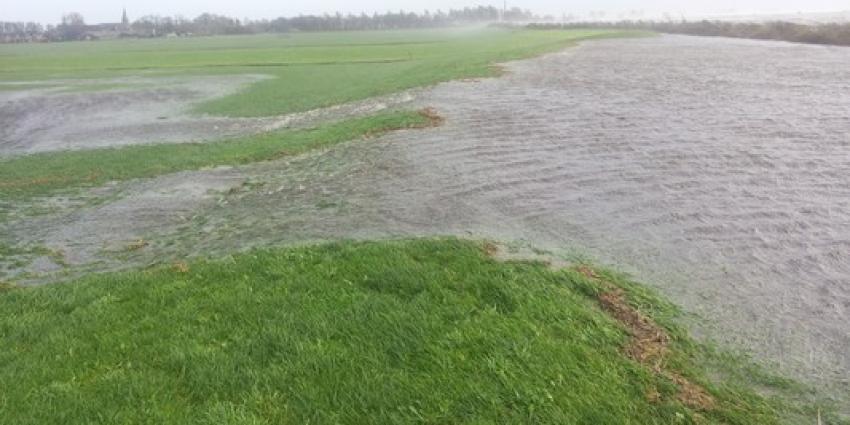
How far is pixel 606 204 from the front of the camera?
13.0 m

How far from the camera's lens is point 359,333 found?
23.8ft

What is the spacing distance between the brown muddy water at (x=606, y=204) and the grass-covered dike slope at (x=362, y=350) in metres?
1.39

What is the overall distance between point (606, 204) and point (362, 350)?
7730mm

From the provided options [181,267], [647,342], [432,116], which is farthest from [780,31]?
[181,267]

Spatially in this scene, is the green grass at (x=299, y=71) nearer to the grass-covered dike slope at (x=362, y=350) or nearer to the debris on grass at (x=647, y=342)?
the grass-covered dike slope at (x=362, y=350)

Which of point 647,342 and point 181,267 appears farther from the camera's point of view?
point 181,267

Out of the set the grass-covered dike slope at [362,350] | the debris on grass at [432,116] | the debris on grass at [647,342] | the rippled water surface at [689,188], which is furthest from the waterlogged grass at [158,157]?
the debris on grass at [647,342]

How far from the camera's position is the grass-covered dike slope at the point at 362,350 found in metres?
5.89

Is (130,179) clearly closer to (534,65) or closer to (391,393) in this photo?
(391,393)

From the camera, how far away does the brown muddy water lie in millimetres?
8773

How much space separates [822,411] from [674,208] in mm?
6907

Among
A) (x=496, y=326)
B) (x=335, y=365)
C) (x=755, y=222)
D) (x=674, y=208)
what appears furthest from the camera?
(x=674, y=208)

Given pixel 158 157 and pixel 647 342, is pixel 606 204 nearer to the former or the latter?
pixel 647 342

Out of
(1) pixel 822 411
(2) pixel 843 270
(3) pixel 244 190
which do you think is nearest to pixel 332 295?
(1) pixel 822 411
